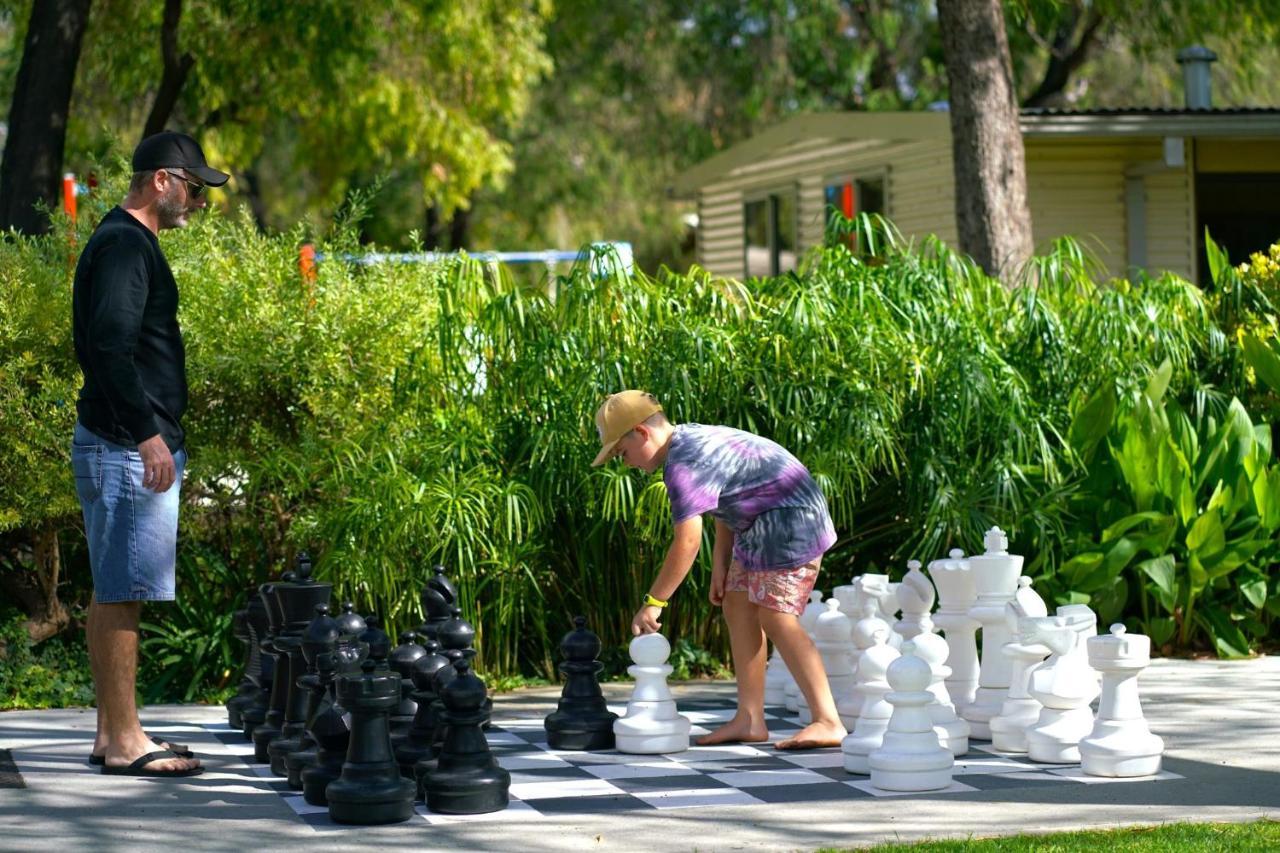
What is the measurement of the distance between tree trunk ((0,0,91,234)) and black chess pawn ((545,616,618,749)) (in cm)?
662

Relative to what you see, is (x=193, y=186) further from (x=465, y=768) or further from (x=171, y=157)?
(x=465, y=768)

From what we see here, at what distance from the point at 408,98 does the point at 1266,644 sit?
14.2 metres

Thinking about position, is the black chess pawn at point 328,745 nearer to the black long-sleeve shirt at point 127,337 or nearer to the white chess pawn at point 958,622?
the black long-sleeve shirt at point 127,337

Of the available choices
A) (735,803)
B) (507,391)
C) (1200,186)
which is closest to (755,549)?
(735,803)

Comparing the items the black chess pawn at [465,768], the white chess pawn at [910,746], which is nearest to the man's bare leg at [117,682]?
the black chess pawn at [465,768]

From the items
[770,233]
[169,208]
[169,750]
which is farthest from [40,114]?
[770,233]

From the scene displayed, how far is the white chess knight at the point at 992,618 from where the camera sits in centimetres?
599

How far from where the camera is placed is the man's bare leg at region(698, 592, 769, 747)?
5.97 m

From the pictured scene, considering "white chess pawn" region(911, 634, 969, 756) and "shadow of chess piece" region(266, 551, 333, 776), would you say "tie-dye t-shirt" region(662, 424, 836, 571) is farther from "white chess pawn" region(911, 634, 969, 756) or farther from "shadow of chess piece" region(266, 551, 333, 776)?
"shadow of chess piece" region(266, 551, 333, 776)

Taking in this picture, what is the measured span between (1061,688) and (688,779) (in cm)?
122

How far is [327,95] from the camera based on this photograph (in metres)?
17.8

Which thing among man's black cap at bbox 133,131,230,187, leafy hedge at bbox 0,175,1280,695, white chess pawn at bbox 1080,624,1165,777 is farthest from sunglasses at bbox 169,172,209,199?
white chess pawn at bbox 1080,624,1165,777

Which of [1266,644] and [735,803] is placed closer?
[735,803]

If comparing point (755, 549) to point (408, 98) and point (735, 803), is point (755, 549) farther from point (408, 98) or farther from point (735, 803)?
point (408, 98)
